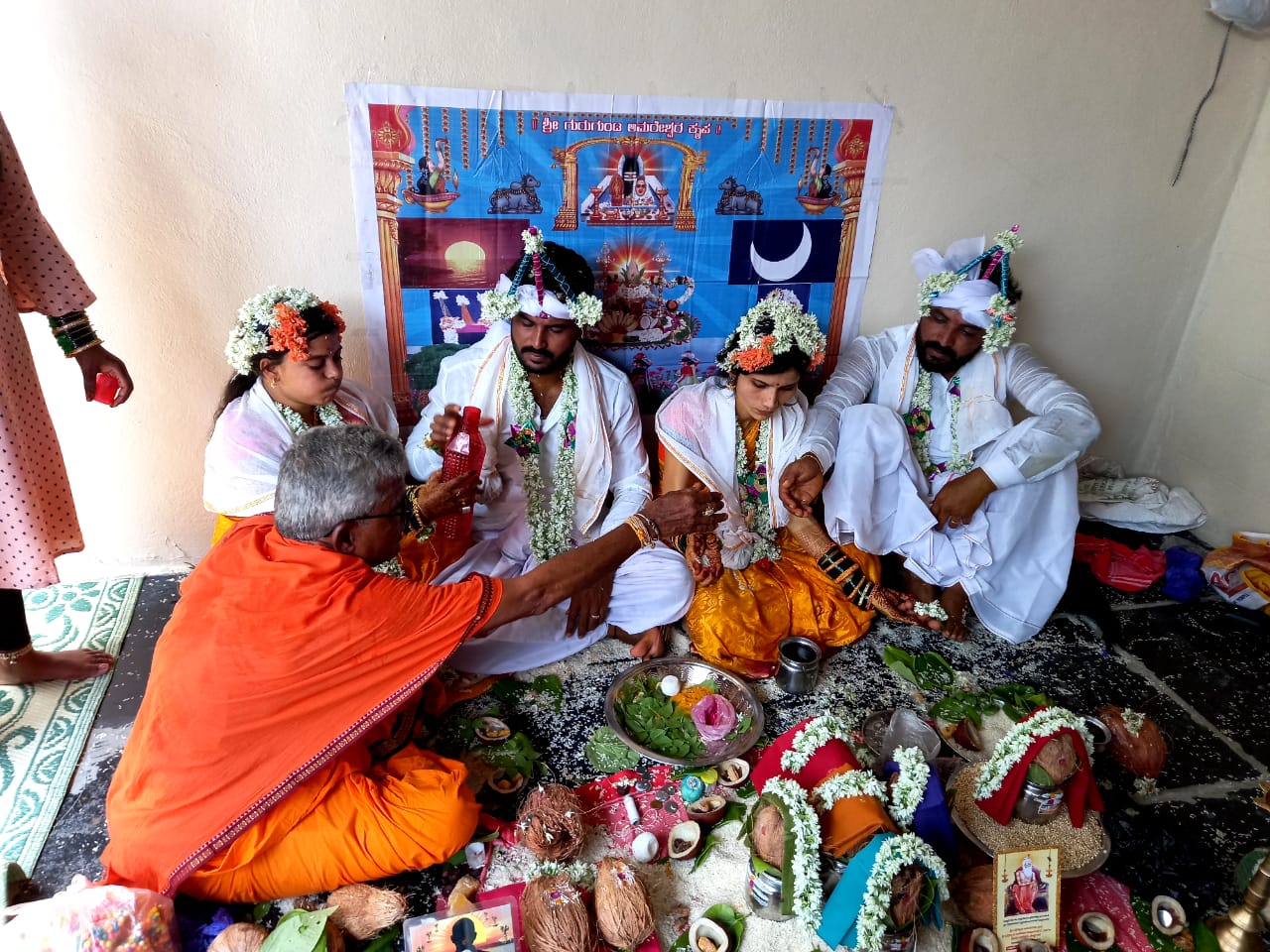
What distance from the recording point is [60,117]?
111 inches

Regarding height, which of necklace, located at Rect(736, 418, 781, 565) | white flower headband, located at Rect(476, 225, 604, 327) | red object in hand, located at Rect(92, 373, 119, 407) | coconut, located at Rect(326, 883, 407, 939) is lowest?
coconut, located at Rect(326, 883, 407, 939)

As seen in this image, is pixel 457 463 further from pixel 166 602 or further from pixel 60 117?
pixel 60 117

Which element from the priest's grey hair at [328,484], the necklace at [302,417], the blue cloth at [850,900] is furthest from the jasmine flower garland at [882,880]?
the necklace at [302,417]

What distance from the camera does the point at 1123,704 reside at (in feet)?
10.6

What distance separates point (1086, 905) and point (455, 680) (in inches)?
85.9

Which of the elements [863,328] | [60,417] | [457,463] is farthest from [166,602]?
[863,328]

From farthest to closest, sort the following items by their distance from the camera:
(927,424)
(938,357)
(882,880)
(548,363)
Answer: (927,424)
(938,357)
(548,363)
(882,880)

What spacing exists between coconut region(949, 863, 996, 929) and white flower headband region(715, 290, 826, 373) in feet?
6.19

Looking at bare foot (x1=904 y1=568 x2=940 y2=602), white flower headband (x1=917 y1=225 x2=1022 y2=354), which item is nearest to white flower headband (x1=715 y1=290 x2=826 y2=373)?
white flower headband (x1=917 y1=225 x2=1022 y2=354)

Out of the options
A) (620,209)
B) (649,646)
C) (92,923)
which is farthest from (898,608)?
(92,923)

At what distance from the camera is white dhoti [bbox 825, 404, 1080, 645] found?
348 centimetres

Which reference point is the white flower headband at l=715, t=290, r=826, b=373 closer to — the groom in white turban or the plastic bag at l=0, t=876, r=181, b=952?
→ the groom in white turban

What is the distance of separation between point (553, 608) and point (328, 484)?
1.38m

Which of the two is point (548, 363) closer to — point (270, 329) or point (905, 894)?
point (270, 329)
